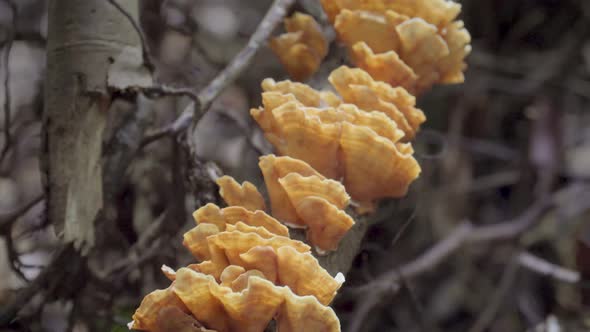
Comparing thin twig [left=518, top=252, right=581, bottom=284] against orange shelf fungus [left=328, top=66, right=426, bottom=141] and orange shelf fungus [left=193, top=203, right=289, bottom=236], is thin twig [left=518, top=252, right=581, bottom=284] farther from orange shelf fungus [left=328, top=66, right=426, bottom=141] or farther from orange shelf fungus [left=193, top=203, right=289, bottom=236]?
orange shelf fungus [left=193, top=203, right=289, bottom=236]

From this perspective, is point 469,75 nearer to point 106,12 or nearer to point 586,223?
point 586,223

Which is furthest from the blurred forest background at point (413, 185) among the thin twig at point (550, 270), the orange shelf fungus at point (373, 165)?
the orange shelf fungus at point (373, 165)

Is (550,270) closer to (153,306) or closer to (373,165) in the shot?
(373,165)

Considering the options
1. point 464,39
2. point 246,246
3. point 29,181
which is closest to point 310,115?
point 246,246

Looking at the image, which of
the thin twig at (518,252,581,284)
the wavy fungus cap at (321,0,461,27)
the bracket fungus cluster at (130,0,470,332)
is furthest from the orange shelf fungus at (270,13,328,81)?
the thin twig at (518,252,581,284)

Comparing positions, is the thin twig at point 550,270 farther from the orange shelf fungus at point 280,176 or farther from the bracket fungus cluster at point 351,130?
the orange shelf fungus at point 280,176

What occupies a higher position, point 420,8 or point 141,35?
point 420,8

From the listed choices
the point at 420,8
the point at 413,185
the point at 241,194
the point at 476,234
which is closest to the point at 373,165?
the point at 241,194
